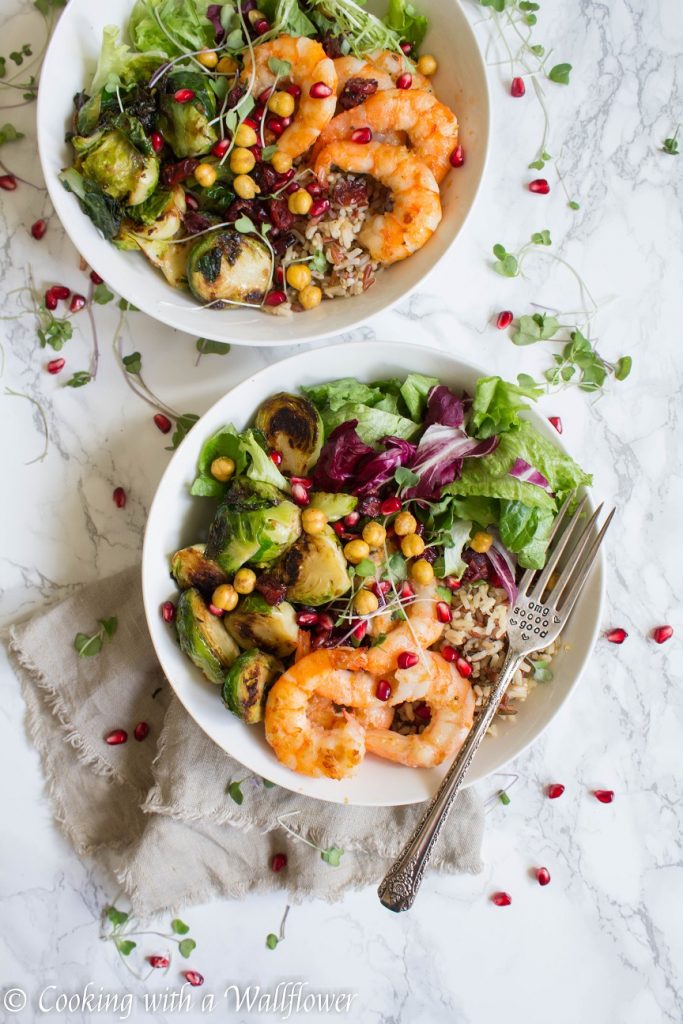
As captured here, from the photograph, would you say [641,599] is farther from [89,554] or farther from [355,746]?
[89,554]

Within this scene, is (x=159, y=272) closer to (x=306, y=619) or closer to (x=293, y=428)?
(x=293, y=428)

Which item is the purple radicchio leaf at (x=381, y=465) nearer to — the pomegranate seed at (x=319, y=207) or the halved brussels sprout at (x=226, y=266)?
the halved brussels sprout at (x=226, y=266)

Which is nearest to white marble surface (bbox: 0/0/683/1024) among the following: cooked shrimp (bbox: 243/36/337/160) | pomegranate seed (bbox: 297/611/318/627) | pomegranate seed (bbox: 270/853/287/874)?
pomegranate seed (bbox: 270/853/287/874)

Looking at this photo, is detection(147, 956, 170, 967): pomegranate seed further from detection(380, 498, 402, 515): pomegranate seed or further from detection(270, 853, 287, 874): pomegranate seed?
detection(380, 498, 402, 515): pomegranate seed

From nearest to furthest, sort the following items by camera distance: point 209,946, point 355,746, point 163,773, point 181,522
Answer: point 355,746 < point 181,522 < point 163,773 < point 209,946

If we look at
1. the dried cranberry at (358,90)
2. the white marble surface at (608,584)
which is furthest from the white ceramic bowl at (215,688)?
the dried cranberry at (358,90)

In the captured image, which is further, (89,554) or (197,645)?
(89,554)

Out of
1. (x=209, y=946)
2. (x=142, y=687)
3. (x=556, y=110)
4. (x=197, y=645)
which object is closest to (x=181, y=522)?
(x=197, y=645)
